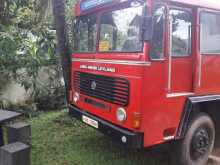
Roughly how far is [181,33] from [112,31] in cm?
100

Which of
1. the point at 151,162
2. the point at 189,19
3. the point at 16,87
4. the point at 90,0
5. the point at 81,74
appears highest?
the point at 90,0

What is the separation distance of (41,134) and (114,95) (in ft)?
7.53

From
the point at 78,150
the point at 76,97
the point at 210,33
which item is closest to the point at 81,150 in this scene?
the point at 78,150

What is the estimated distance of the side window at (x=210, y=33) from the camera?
172 inches

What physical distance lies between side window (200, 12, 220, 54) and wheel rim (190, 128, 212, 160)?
123 cm

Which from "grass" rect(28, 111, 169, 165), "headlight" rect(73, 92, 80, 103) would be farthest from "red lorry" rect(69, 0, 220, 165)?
"grass" rect(28, 111, 169, 165)

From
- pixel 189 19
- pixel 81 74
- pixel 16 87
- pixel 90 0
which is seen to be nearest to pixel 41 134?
pixel 81 74

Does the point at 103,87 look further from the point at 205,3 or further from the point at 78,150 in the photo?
the point at 205,3

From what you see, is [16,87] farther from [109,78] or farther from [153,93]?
[153,93]

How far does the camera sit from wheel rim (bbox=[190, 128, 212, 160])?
443 centimetres

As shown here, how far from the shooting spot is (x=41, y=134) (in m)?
5.84

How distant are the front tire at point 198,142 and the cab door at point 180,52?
0.54 m

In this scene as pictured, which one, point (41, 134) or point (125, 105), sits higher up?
point (125, 105)

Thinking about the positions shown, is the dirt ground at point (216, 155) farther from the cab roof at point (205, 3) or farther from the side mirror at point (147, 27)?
the side mirror at point (147, 27)
